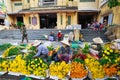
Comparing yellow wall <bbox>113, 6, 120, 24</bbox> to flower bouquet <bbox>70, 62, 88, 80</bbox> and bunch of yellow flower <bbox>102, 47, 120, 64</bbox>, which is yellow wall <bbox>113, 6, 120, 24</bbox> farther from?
flower bouquet <bbox>70, 62, 88, 80</bbox>

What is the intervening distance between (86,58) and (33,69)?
191cm

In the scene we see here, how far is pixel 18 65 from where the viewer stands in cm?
562

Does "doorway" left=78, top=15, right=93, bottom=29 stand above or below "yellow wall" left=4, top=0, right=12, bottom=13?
below

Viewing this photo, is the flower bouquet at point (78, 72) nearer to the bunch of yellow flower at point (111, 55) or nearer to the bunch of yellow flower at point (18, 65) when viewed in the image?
the bunch of yellow flower at point (111, 55)

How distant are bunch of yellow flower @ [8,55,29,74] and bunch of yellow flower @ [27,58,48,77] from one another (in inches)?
7.3

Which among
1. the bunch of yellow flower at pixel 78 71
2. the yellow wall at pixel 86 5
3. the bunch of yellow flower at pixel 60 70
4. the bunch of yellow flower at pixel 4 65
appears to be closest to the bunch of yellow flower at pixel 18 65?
the bunch of yellow flower at pixel 4 65

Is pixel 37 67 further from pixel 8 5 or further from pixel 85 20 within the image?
pixel 8 5

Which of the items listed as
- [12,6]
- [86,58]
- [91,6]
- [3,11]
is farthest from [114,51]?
[12,6]

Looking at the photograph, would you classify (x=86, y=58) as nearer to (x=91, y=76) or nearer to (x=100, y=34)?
(x=91, y=76)

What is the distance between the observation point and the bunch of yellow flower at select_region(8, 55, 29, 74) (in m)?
5.56

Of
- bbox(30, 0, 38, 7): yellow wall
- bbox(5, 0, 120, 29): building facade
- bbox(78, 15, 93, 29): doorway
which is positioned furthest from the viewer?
bbox(78, 15, 93, 29): doorway

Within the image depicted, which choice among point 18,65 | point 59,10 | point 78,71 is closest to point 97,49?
point 78,71

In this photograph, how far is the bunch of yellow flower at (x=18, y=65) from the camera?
5.56 meters

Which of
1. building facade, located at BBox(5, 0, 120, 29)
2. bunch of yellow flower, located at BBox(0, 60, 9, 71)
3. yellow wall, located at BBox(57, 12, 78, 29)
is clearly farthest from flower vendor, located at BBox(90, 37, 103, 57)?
yellow wall, located at BBox(57, 12, 78, 29)
